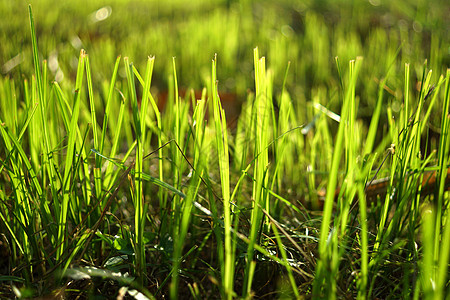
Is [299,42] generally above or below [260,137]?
below

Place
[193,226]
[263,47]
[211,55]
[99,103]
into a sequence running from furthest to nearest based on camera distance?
1. [263,47]
2. [211,55]
3. [99,103]
4. [193,226]

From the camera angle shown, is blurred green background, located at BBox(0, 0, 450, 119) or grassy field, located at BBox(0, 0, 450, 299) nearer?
grassy field, located at BBox(0, 0, 450, 299)

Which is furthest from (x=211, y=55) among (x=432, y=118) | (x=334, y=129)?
(x=432, y=118)

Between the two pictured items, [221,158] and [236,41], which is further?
[236,41]

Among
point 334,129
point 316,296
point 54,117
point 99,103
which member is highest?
point 54,117

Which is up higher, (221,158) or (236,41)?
(221,158)

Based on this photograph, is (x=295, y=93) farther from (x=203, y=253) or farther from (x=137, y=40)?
(x=137, y=40)

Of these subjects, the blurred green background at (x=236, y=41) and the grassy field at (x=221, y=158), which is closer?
the grassy field at (x=221, y=158)

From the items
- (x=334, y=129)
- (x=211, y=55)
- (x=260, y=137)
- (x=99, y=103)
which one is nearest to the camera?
(x=260, y=137)
